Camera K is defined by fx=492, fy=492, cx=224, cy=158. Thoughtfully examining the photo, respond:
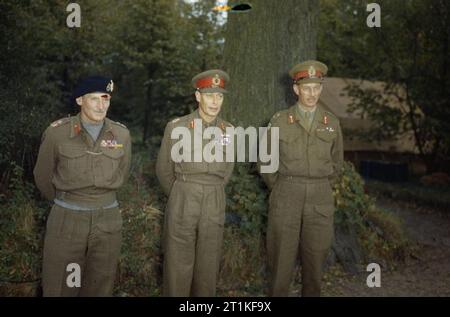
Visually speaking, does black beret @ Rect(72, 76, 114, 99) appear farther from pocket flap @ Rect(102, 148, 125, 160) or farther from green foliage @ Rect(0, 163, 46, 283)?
green foliage @ Rect(0, 163, 46, 283)

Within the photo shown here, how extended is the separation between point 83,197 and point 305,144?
2241mm

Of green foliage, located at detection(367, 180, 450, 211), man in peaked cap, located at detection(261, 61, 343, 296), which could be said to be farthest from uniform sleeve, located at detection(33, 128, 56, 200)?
green foliage, located at detection(367, 180, 450, 211)

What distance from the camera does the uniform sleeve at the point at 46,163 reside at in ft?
13.8

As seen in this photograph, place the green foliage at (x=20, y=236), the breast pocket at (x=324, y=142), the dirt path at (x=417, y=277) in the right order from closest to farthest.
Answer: the breast pocket at (x=324, y=142) < the green foliage at (x=20, y=236) < the dirt path at (x=417, y=277)

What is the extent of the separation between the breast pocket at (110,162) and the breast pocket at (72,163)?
0.47 ft

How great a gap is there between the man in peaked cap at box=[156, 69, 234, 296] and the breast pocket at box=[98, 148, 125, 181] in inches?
22.9

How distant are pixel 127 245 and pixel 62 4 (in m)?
11.7

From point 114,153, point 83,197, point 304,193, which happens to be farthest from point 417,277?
point 83,197

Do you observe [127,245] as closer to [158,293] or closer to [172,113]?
[158,293]

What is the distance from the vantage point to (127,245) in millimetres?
5551

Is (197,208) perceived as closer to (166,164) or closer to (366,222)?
(166,164)

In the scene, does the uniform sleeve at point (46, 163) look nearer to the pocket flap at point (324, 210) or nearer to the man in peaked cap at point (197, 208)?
the man in peaked cap at point (197, 208)

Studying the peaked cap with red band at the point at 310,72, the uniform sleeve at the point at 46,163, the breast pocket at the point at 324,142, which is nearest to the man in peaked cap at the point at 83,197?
the uniform sleeve at the point at 46,163
